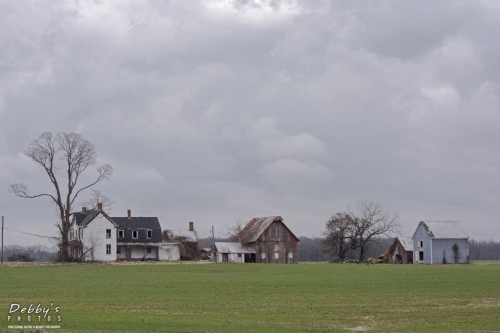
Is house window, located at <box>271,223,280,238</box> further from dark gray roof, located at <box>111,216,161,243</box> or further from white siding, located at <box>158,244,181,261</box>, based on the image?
dark gray roof, located at <box>111,216,161,243</box>

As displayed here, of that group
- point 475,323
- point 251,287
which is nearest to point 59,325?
point 475,323

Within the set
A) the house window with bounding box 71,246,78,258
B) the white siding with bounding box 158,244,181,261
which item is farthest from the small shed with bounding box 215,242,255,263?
the house window with bounding box 71,246,78,258

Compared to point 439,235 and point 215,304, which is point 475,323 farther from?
point 439,235

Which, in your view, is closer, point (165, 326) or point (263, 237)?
point (165, 326)

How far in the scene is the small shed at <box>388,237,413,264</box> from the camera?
11225 centimetres

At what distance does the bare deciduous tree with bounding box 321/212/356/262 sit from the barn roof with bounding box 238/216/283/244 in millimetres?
9930

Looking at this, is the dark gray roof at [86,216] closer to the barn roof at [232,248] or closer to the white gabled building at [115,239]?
the white gabled building at [115,239]

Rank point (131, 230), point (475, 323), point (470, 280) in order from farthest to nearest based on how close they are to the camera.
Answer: point (131, 230)
point (470, 280)
point (475, 323)

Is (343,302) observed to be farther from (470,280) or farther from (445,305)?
(470,280)

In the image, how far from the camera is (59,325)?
81.3 ft

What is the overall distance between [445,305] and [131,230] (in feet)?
283

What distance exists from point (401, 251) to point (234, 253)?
25.8 m

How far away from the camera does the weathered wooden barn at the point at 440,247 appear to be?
351 feet

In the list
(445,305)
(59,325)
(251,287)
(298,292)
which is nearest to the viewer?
(59,325)
